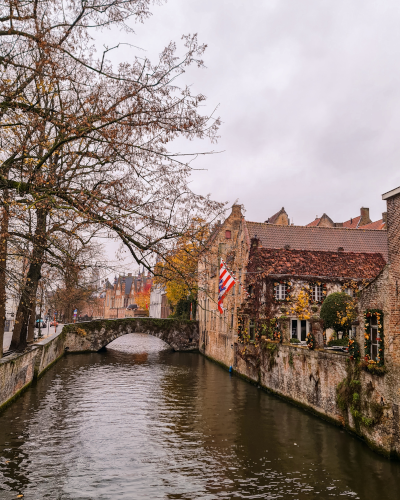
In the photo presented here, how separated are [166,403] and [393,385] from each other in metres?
10.7

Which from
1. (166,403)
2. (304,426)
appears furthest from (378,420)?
(166,403)

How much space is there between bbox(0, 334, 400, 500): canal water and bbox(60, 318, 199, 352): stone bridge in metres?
19.0

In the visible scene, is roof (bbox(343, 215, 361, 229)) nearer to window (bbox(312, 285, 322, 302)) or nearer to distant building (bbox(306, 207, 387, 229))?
distant building (bbox(306, 207, 387, 229))

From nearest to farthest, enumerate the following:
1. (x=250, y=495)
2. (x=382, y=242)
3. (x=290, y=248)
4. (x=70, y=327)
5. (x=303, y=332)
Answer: (x=250, y=495) < (x=303, y=332) < (x=290, y=248) < (x=382, y=242) < (x=70, y=327)

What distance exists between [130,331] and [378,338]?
3255cm

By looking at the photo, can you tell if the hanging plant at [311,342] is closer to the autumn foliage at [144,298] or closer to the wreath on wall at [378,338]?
the wreath on wall at [378,338]

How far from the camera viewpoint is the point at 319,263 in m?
26.3

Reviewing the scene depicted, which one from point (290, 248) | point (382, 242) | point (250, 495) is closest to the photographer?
point (250, 495)

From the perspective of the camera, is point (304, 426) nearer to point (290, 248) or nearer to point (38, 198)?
point (38, 198)

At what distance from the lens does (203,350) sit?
1593 inches

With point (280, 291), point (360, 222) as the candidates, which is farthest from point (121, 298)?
point (280, 291)

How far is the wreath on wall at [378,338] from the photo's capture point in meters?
12.3

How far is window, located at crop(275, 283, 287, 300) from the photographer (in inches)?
990

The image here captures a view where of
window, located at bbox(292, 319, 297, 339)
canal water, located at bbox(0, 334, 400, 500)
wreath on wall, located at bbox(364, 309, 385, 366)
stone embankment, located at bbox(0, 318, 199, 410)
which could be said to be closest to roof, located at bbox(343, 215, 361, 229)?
stone embankment, located at bbox(0, 318, 199, 410)
